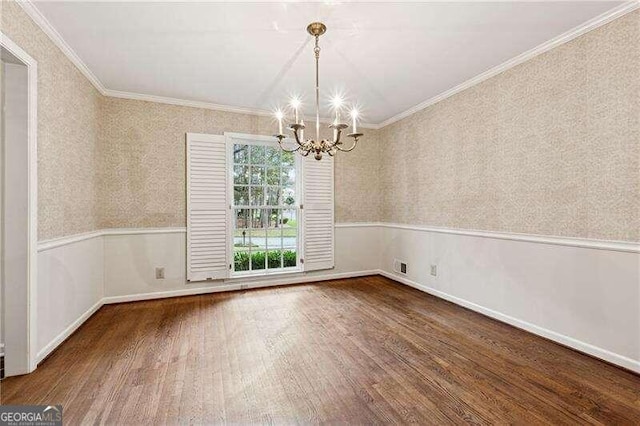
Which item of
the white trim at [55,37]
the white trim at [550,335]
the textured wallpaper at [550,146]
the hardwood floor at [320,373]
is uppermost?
the white trim at [55,37]

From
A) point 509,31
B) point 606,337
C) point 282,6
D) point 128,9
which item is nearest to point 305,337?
point 606,337

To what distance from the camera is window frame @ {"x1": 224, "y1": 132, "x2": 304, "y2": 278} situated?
4.12m

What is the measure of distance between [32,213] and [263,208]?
101 inches

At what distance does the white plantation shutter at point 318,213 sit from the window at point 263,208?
0.53 ft

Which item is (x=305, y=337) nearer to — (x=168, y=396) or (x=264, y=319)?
(x=264, y=319)

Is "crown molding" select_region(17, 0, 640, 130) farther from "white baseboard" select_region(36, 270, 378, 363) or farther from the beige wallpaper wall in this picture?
"white baseboard" select_region(36, 270, 378, 363)

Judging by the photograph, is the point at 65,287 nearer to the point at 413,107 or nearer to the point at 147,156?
the point at 147,156

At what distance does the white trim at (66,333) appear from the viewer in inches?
88.9

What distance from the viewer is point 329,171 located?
4711mm

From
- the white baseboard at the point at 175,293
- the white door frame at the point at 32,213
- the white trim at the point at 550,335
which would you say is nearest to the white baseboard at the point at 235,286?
the white baseboard at the point at 175,293

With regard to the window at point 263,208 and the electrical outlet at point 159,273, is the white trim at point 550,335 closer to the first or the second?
the window at point 263,208

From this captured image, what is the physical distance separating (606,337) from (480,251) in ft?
3.98

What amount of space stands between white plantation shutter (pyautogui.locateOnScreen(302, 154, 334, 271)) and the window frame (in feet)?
0.26

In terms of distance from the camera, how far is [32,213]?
2.10 metres
